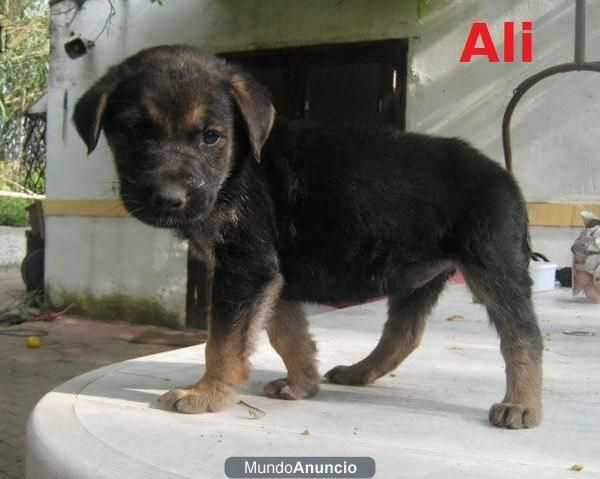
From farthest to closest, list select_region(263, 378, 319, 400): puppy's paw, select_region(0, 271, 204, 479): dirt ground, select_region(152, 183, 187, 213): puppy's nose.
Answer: select_region(0, 271, 204, 479): dirt ground, select_region(263, 378, 319, 400): puppy's paw, select_region(152, 183, 187, 213): puppy's nose

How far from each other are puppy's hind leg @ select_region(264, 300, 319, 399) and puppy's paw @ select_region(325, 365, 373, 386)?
236mm

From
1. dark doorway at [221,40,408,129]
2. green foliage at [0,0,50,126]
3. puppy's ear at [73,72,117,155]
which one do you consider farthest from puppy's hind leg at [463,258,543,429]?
green foliage at [0,0,50,126]

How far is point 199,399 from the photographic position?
2.46 metres

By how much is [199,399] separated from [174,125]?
934mm

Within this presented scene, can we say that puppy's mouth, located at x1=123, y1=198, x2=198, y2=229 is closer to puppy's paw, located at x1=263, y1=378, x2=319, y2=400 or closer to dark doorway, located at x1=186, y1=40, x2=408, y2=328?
puppy's paw, located at x1=263, y1=378, x2=319, y2=400

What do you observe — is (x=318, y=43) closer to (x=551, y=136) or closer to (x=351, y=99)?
(x=351, y=99)

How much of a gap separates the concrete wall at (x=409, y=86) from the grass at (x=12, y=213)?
750 centimetres

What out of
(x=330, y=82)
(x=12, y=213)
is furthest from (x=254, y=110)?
(x=12, y=213)

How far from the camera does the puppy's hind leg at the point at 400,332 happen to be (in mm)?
2908

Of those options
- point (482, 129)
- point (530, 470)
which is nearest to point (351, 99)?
point (482, 129)

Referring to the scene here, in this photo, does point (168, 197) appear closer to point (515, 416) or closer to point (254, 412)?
point (254, 412)

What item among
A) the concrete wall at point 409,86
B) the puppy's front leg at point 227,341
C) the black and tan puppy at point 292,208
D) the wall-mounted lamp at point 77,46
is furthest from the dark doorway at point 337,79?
the puppy's front leg at point 227,341

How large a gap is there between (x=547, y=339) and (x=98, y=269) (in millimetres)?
7408

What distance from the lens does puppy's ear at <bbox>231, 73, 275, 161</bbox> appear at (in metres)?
2.52
